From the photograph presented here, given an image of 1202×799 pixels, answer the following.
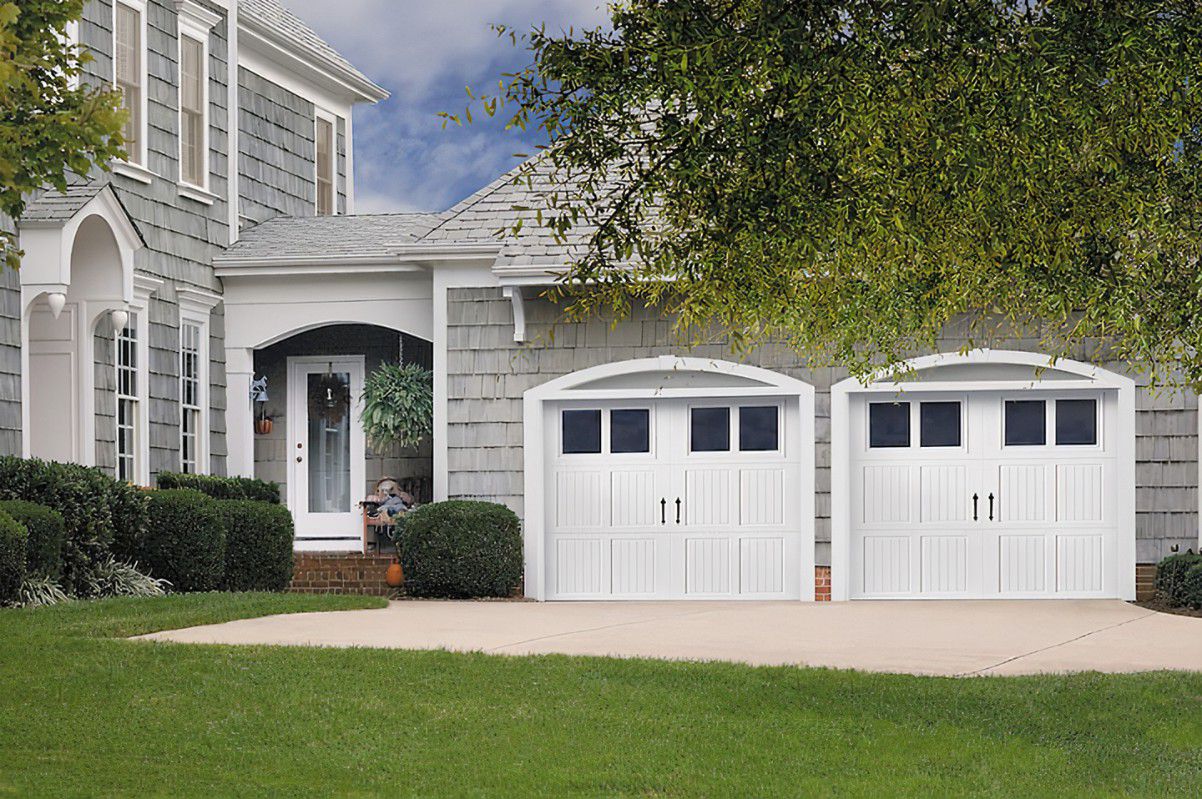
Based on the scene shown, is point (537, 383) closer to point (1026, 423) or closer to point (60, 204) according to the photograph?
point (1026, 423)

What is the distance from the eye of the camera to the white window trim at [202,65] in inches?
694

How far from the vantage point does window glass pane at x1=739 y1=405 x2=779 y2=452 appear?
55.8ft

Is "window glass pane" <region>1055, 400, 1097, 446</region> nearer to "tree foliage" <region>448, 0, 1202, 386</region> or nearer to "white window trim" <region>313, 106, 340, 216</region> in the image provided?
"tree foliage" <region>448, 0, 1202, 386</region>

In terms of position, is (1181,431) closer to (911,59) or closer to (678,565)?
(678,565)

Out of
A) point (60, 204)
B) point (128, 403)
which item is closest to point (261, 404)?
point (128, 403)

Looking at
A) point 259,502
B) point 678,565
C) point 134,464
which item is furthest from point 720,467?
point 134,464

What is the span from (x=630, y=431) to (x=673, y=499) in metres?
0.84

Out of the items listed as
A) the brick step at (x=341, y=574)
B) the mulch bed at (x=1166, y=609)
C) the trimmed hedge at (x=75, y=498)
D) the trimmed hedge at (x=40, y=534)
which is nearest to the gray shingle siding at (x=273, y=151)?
the brick step at (x=341, y=574)

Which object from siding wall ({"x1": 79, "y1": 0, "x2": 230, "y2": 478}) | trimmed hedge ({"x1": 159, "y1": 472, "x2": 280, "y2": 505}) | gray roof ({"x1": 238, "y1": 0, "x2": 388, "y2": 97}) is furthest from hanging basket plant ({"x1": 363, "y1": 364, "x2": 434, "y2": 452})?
gray roof ({"x1": 238, "y1": 0, "x2": 388, "y2": 97})

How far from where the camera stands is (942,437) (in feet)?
55.0

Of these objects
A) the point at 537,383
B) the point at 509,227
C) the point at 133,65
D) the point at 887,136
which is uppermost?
the point at 133,65

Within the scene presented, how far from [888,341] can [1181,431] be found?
759 centimetres

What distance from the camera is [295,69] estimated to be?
68.9ft

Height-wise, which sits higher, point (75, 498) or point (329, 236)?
point (329, 236)
